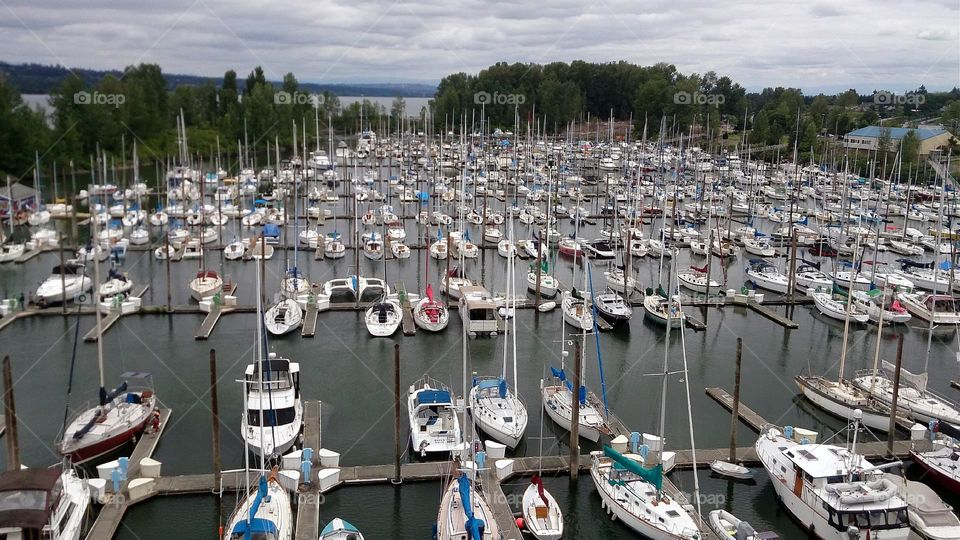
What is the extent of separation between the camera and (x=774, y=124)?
116875 millimetres

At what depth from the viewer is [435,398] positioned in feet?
88.1

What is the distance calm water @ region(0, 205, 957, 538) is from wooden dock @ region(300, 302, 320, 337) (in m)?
0.44

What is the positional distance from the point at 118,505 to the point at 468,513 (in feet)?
32.9

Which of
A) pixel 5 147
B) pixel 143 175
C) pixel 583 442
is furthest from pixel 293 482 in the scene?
pixel 143 175

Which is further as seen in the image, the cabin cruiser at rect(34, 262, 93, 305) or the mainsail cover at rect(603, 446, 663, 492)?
the cabin cruiser at rect(34, 262, 93, 305)

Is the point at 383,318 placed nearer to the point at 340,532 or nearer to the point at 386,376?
the point at 386,376

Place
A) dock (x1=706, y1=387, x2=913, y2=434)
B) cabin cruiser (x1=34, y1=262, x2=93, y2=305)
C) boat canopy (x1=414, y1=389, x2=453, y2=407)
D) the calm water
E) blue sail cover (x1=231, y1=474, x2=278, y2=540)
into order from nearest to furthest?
blue sail cover (x1=231, y1=474, x2=278, y2=540), the calm water, boat canopy (x1=414, y1=389, x2=453, y2=407), dock (x1=706, y1=387, x2=913, y2=434), cabin cruiser (x1=34, y1=262, x2=93, y2=305)

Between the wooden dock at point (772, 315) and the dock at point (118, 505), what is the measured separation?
30.4 meters

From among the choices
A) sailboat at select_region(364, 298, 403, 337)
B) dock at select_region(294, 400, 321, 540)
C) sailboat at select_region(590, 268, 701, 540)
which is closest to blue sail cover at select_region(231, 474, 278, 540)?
dock at select_region(294, 400, 321, 540)

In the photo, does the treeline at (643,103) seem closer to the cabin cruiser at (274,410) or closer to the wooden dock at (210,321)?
the wooden dock at (210,321)

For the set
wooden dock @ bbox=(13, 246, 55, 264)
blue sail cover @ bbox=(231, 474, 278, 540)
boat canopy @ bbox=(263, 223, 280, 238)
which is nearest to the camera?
blue sail cover @ bbox=(231, 474, 278, 540)

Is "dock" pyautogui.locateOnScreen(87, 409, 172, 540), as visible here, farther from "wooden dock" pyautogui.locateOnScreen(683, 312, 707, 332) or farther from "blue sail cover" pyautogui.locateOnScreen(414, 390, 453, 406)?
"wooden dock" pyautogui.locateOnScreen(683, 312, 707, 332)

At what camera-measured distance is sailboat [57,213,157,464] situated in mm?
24219

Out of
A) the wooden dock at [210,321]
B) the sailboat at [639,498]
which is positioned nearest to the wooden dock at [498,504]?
the sailboat at [639,498]
